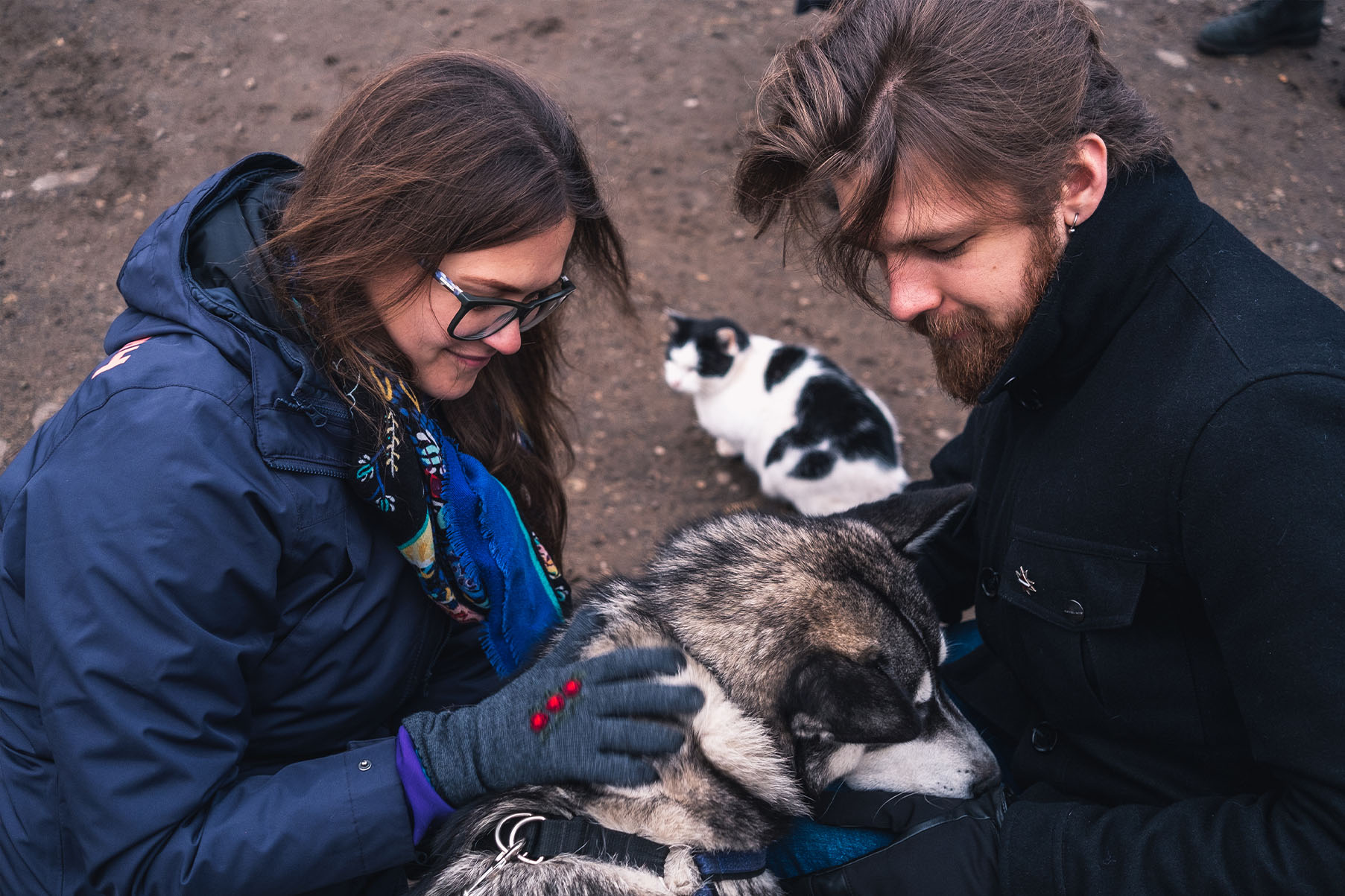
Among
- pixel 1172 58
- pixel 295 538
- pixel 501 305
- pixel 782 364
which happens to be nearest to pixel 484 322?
pixel 501 305

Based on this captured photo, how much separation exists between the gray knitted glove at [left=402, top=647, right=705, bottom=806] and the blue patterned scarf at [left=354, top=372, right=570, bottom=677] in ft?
1.56

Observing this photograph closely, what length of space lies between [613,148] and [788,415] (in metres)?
2.74

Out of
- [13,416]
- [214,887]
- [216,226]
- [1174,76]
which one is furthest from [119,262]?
[1174,76]

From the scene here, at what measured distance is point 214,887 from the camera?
1.76m

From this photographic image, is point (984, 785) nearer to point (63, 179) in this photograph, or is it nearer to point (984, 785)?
point (984, 785)

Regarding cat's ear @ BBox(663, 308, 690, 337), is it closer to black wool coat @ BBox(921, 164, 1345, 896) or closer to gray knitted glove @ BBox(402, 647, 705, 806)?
black wool coat @ BBox(921, 164, 1345, 896)

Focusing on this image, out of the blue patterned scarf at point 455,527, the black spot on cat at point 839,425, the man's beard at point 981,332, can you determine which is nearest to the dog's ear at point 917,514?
the man's beard at point 981,332

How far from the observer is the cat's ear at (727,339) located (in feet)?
15.5

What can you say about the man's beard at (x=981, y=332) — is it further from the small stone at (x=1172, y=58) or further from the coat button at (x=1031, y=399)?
the small stone at (x=1172, y=58)

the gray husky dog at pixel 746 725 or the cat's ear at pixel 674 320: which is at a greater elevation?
the gray husky dog at pixel 746 725

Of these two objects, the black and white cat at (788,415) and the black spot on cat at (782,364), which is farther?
the black spot on cat at (782,364)

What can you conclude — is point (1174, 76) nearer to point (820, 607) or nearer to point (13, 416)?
point (820, 607)

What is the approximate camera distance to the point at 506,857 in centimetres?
195

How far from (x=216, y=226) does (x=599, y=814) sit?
1652 mm
